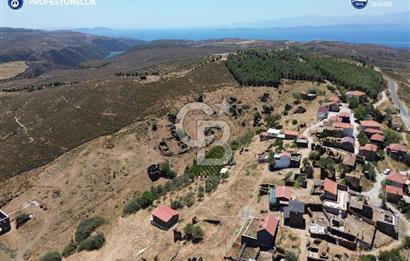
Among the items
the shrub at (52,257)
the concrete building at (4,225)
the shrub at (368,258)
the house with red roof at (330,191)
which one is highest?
the house with red roof at (330,191)

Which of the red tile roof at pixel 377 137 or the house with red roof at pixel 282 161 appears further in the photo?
the red tile roof at pixel 377 137

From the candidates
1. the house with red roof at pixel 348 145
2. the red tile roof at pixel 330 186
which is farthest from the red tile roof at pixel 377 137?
the red tile roof at pixel 330 186

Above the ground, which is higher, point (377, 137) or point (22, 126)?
point (377, 137)

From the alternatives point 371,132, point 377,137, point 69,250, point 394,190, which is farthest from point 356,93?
point 69,250

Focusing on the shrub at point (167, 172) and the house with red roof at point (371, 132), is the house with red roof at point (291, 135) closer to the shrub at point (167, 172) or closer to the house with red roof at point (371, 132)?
the house with red roof at point (371, 132)

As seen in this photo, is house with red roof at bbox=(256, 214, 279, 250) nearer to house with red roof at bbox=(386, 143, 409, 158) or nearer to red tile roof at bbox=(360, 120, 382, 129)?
house with red roof at bbox=(386, 143, 409, 158)

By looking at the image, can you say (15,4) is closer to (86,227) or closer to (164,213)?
(86,227)

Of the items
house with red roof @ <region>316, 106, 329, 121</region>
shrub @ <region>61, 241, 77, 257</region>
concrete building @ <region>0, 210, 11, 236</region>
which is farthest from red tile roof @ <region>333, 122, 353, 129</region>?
concrete building @ <region>0, 210, 11, 236</region>

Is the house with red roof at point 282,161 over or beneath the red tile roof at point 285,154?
beneath
